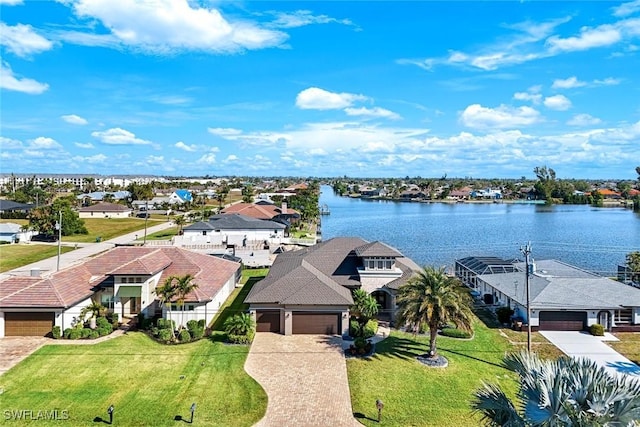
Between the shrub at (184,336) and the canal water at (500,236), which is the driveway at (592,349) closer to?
the shrub at (184,336)

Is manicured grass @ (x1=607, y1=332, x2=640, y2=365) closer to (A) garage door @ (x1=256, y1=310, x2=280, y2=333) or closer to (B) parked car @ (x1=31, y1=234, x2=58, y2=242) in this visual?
(A) garage door @ (x1=256, y1=310, x2=280, y2=333)

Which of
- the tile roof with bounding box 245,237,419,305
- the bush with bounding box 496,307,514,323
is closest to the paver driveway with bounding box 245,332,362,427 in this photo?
the tile roof with bounding box 245,237,419,305

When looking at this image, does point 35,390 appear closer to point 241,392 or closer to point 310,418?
point 241,392

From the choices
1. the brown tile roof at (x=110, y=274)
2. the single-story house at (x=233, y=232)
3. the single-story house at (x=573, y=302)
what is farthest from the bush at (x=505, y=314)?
the single-story house at (x=233, y=232)

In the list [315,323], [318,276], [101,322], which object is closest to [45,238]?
[101,322]

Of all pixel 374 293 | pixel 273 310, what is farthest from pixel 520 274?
pixel 273 310

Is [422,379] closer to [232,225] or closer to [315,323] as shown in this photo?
[315,323]
